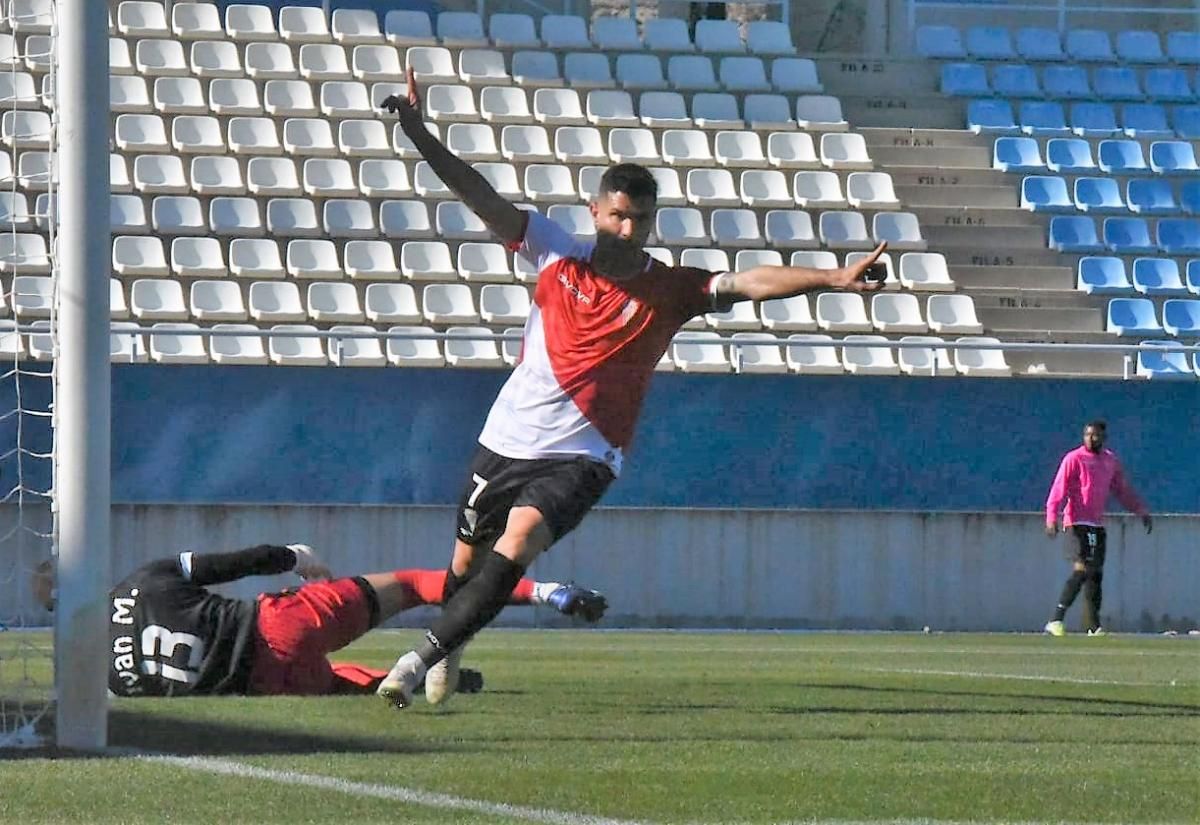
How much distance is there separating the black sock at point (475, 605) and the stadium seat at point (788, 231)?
576 inches

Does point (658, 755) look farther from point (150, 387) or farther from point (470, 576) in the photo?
point (150, 387)

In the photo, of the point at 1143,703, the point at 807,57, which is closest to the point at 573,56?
the point at 807,57

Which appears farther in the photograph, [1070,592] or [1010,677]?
[1070,592]

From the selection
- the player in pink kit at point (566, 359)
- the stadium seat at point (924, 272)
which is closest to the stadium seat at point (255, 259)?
the stadium seat at point (924, 272)

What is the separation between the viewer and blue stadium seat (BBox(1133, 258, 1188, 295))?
22.8 meters

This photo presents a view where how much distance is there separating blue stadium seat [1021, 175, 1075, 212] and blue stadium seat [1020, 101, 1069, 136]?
87 cm

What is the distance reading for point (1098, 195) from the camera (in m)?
24.1

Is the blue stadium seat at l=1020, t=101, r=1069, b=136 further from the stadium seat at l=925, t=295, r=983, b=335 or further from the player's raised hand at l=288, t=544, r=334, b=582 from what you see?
the player's raised hand at l=288, t=544, r=334, b=582

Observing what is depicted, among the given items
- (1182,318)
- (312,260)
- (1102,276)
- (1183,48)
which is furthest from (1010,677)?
(1183,48)

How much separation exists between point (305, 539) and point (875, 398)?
15.6ft

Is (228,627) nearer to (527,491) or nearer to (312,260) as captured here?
(527,491)

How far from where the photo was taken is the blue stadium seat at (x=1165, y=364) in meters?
18.7

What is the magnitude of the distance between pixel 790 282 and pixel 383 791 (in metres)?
2.54

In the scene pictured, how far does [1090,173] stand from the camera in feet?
79.9
